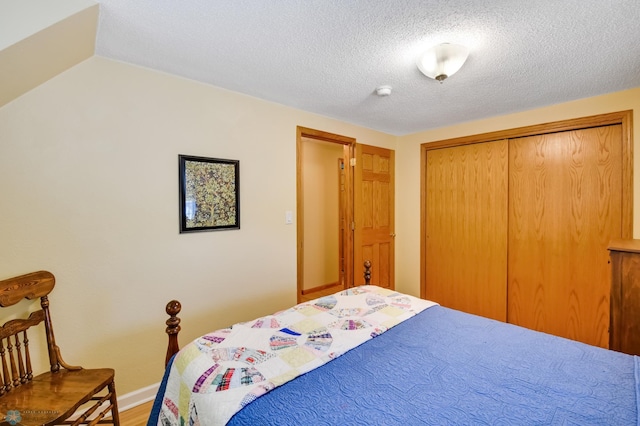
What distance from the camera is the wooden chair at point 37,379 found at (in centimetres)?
126

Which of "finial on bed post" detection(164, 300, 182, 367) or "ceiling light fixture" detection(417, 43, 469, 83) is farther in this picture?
"ceiling light fixture" detection(417, 43, 469, 83)

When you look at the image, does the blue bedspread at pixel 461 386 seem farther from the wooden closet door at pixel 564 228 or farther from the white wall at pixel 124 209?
the wooden closet door at pixel 564 228

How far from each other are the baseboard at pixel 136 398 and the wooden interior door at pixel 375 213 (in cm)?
214

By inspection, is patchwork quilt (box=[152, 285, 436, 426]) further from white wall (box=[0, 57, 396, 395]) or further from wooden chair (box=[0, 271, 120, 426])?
white wall (box=[0, 57, 396, 395])

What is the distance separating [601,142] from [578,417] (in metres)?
2.58

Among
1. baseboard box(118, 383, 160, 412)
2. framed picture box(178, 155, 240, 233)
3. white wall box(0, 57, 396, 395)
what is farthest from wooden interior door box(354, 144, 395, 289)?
baseboard box(118, 383, 160, 412)

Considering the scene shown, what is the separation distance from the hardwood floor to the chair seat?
449mm

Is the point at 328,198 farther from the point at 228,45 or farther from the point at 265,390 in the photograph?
the point at 265,390

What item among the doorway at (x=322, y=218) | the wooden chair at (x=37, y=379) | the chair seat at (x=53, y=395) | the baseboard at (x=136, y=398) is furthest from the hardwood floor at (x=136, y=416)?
the doorway at (x=322, y=218)

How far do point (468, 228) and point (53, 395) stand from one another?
3619 mm

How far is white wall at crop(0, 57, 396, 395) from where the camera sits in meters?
1.60

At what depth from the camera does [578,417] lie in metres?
0.94

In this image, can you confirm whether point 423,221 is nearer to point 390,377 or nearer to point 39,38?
point 390,377

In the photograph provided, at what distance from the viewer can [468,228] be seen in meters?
3.31
